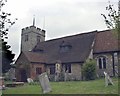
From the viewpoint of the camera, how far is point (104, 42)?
1547 inches

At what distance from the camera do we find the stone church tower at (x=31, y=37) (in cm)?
5375

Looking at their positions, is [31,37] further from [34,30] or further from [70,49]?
[70,49]

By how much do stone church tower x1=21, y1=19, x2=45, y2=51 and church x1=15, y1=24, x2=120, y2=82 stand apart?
281 inches

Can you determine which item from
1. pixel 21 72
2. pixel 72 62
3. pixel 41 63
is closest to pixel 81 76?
pixel 72 62

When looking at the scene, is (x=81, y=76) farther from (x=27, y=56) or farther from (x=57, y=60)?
(x=27, y=56)

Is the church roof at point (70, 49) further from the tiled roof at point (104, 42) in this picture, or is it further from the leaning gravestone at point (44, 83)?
the leaning gravestone at point (44, 83)

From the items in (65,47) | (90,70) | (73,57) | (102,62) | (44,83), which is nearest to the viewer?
(44,83)

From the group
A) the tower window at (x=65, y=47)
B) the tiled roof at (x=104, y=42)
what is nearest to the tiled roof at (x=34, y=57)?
the tower window at (x=65, y=47)

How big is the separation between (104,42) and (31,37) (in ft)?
66.9

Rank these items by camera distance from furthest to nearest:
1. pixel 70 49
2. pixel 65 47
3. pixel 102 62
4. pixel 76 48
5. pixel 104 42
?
pixel 65 47 < pixel 70 49 < pixel 76 48 < pixel 104 42 < pixel 102 62

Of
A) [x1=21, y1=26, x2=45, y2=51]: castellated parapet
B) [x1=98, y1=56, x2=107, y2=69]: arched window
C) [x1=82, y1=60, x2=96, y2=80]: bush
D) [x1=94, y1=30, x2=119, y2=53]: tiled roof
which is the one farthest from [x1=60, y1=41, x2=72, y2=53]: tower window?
[x1=21, y1=26, x2=45, y2=51]: castellated parapet

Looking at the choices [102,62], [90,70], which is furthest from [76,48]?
[90,70]

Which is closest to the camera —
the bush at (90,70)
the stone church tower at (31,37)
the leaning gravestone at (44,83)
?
the leaning gravestone at (44,83)

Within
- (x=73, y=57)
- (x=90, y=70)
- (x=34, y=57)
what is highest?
(x=34, y=57)
